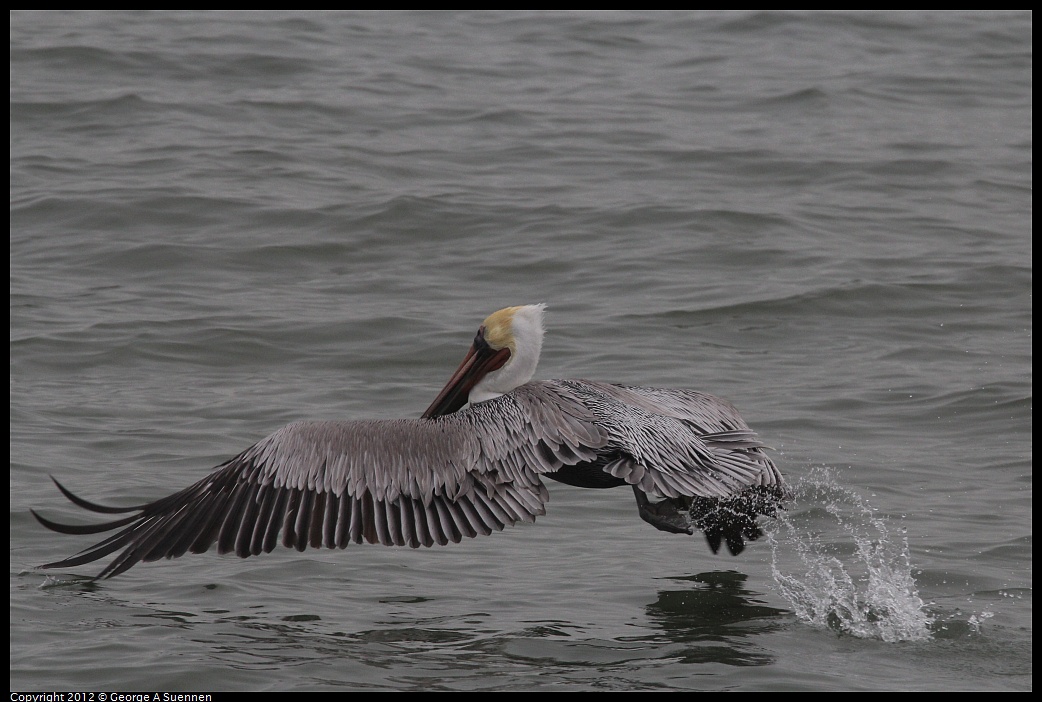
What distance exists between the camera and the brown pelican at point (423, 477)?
5.75m

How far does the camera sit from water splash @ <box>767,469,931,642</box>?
5.58 m

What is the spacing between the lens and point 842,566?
20.7ft

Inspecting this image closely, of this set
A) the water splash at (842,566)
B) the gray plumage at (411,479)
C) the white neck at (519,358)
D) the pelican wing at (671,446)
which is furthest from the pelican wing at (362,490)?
the water splash at (842,566)

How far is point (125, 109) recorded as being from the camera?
42.8 feet

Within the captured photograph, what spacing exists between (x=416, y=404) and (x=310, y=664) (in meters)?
3.29

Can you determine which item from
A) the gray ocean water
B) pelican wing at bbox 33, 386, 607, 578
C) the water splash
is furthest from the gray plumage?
the water splash

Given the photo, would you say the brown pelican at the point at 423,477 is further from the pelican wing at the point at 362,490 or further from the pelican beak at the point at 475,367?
the pelican beak at the point at 475,367

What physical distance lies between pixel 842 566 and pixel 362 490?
211 centimetres

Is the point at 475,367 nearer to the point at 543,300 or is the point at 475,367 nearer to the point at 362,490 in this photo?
the point at 362,490

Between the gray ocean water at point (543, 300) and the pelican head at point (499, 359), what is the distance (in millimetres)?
676

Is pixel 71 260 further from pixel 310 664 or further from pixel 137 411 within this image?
pixel 310 664

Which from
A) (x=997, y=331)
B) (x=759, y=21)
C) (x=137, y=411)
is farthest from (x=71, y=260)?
(x=759, y=21)

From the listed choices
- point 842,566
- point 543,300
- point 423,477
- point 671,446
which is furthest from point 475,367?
point 543,300
